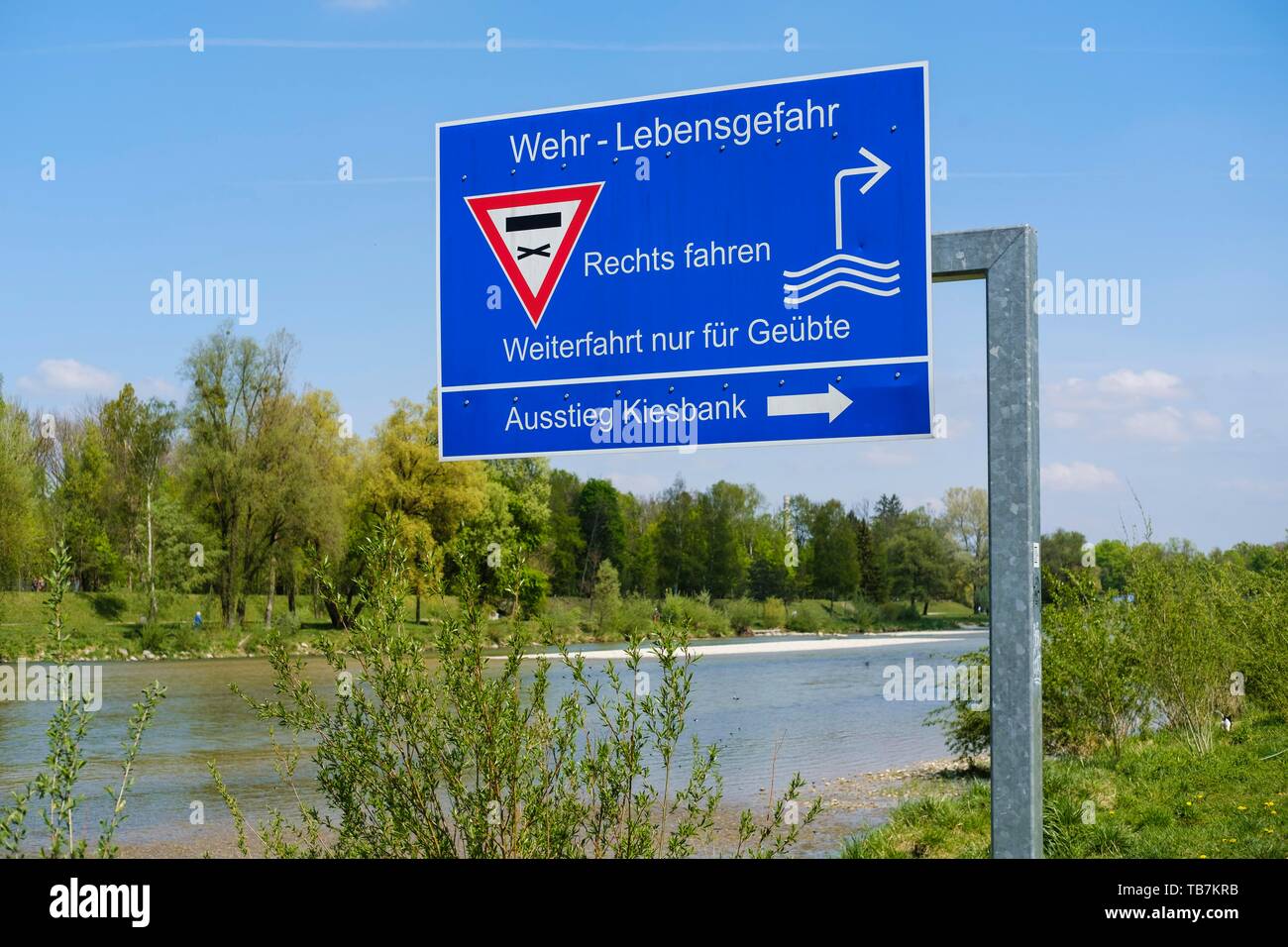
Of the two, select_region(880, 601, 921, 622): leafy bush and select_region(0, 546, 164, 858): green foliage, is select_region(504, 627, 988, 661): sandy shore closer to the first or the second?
select_region(880, 601, 921, 622): leafy bush

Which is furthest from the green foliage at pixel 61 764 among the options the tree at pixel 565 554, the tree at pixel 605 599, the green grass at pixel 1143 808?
the tree at pixel 565 554

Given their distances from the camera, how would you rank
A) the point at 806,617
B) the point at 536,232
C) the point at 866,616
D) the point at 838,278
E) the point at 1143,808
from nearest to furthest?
the point at 838,278
the point at 536,232
the point at 1143,808
the point at 806,617
the point at 866,616

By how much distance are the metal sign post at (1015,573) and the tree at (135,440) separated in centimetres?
4626

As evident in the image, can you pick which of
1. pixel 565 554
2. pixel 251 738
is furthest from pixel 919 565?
pixel 251 738

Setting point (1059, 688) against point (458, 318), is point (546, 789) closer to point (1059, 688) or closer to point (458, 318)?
point (458, 318)

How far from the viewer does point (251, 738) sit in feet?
78.2

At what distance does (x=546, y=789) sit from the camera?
18.4 ft

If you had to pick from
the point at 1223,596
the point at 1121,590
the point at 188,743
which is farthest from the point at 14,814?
the point at 188,743

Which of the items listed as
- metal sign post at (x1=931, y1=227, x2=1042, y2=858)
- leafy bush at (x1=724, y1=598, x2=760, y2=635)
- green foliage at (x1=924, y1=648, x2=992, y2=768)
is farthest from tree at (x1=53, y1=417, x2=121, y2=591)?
metal sign post at (x1=931, y1=227, x2=1042, y2=858)

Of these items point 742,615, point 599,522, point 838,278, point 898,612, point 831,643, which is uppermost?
point 838,278

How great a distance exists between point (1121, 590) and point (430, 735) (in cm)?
1206

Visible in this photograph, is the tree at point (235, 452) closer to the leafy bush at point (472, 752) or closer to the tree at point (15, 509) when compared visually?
the tree at point (15, 509)

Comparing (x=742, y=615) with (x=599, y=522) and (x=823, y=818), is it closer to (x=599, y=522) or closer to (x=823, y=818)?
(x=599, y=522)

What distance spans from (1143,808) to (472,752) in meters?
8.17
